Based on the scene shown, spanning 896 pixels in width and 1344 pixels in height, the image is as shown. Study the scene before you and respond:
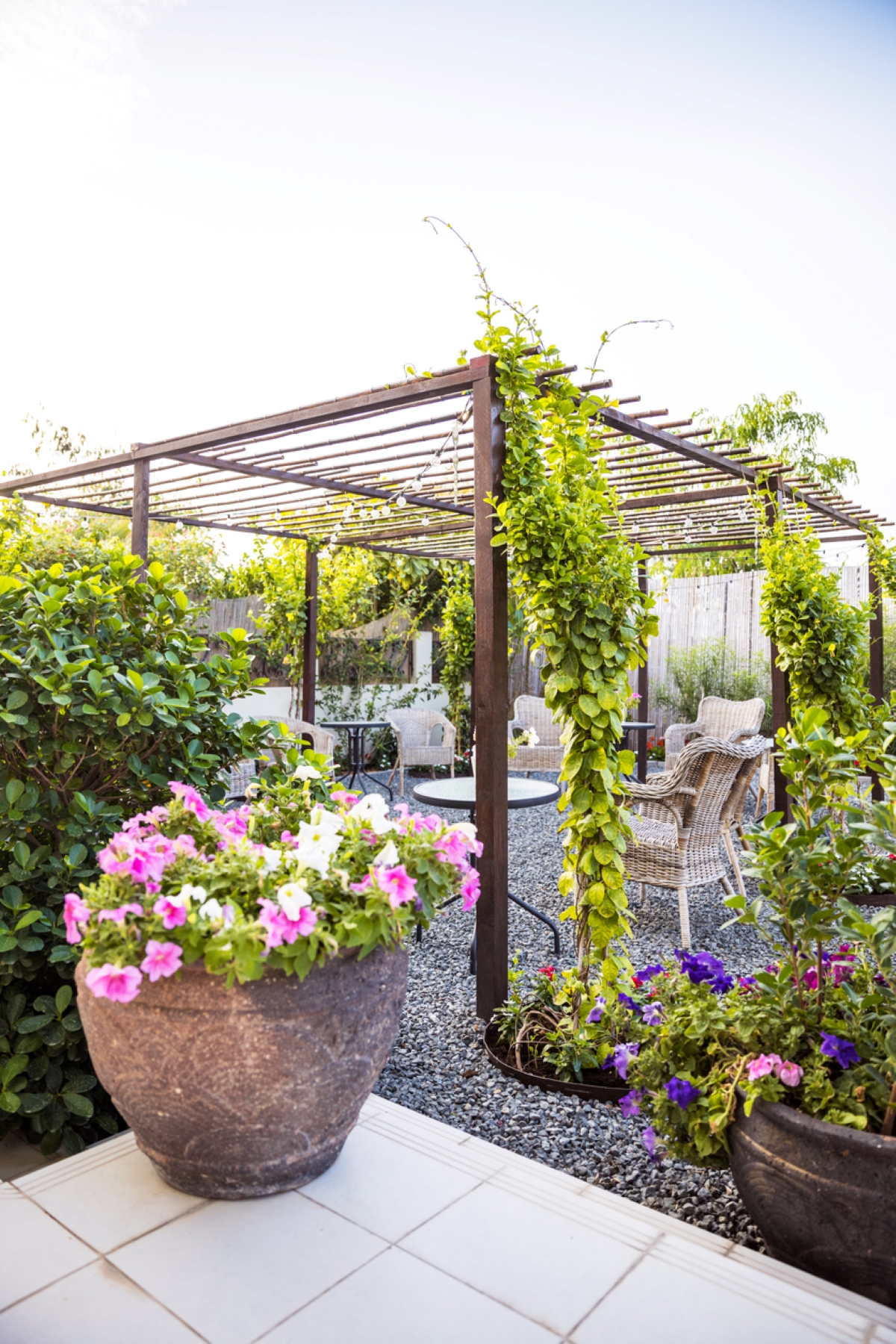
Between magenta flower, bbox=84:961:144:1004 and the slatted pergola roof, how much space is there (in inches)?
83.1

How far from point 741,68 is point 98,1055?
7.03 metres

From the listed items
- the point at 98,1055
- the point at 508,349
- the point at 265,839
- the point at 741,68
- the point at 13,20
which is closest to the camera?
the point at 98,1055

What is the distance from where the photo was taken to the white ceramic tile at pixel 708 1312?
4.36 ft

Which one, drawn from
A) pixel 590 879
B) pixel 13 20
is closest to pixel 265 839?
pixel 590 879

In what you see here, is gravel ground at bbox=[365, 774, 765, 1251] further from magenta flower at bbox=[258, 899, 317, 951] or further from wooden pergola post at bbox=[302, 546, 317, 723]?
wooden pergola post at bbox=[302, 546, 317, 723]

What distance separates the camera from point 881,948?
139 cm

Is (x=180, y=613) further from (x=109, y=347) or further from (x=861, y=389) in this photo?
(x=861, y=389)

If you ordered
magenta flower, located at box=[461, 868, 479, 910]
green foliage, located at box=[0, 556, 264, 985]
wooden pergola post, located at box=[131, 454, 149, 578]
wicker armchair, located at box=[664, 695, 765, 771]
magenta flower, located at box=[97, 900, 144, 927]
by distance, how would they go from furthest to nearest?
wicker armchair, located at box=[664, 695, 765, 771] < wooden pergola post, located at box=[131, 454, 149, 578] < green foliage, located at box=[0, 556, 264, 985] < magenta flower, located at box=[461, 868, 479, 910] < magenta flower, located at box=[97, 900, 144, 927]

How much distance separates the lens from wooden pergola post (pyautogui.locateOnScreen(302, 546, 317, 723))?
25.1ft

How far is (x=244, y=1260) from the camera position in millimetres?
1497

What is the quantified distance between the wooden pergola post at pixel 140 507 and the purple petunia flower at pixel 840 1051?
3914 millimetres

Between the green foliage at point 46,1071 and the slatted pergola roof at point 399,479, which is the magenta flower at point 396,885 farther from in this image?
the slatted pergola roof at point 399,479

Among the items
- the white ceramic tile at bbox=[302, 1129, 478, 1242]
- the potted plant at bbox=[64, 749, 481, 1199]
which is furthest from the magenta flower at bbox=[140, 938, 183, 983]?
the white ceramic tile at bbox=[302, 1129, 478, 1242]

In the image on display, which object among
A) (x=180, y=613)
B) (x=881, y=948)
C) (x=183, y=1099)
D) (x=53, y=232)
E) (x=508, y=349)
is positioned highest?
(x=53, y=232)
